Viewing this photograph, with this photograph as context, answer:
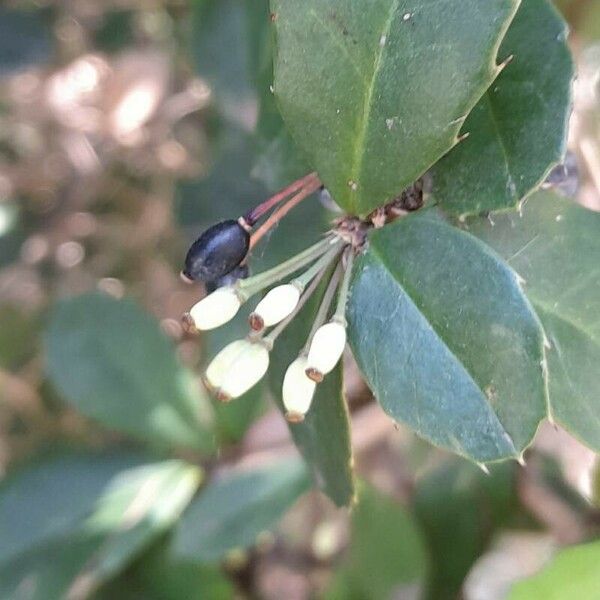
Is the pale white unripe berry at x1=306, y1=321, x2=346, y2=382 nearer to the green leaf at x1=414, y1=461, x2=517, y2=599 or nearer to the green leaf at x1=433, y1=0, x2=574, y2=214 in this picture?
the green leaf at x1=433, y1=0, x2=574, y2=214

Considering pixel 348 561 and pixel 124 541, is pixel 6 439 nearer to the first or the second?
pixel 124 541

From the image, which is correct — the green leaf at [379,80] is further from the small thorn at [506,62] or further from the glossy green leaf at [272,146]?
the glossy green leaf at [272,146]

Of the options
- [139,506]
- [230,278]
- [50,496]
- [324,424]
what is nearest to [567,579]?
[324,424]

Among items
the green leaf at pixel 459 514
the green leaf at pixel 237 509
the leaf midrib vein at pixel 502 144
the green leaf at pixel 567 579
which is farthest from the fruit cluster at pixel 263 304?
the green leaf at pixel 459 514

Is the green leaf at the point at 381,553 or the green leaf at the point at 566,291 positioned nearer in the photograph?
the green leaf at the point at 566,291

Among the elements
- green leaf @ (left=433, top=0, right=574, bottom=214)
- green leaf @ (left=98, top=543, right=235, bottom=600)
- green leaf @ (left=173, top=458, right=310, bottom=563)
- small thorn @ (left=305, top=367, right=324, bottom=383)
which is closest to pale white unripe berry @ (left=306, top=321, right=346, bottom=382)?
small thorn @ (left=305, top=367, right=324, bottom=383)

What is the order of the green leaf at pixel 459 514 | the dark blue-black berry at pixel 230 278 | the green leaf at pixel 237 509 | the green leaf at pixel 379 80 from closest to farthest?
the green leaf at pixel 379 80
the dark blue-black berry at pixel 230 278
the green leaf at pixel 237 509
the green leaf at pixel 459 514
